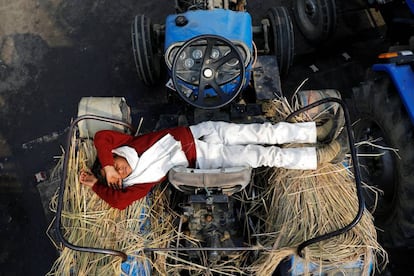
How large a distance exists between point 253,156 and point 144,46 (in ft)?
6.35

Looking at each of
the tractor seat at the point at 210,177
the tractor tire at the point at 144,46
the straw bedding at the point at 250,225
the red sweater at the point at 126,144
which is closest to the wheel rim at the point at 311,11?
the tractor tire at the point at 144,46

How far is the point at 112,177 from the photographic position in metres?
3.66

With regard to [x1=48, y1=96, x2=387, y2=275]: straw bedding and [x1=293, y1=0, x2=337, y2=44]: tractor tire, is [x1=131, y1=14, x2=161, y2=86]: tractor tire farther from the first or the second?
[x1=293, y1=0, x2=337, y2=44]: tractor tire

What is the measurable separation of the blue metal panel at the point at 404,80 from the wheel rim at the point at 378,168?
485mm

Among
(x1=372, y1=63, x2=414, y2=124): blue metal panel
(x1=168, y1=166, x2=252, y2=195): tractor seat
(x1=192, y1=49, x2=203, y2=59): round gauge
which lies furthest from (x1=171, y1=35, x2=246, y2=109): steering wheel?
(x1=372, y1=63, x2=414, y2=124): blue metal panel

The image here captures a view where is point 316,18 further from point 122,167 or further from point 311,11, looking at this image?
point 122,167

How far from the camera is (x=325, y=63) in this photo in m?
5.76

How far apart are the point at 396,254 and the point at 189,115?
7.70 feet

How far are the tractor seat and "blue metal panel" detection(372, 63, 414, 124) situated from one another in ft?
4.53

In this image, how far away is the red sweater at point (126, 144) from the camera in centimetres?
366

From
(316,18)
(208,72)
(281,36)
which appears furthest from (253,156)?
(316,18)

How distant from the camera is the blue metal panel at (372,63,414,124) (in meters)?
3.92

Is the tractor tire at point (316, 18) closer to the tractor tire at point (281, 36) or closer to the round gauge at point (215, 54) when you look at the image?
the tractor tire at point (281, 36)

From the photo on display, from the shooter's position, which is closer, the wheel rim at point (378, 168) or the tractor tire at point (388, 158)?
the tractor tire at point (388, 158)
